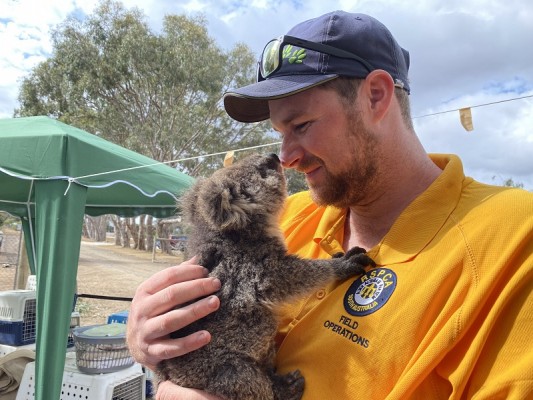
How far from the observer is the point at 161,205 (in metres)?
8.76

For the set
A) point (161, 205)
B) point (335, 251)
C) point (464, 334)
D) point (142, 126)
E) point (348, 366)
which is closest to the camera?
point (464, 334)

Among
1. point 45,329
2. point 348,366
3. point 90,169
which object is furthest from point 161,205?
point 348,366

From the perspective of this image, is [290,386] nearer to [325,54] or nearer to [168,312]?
[168,312]

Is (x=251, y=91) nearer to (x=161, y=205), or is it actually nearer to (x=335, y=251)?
(x=335, y=251)

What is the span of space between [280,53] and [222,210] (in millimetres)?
916

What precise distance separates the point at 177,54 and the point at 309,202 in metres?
22.7

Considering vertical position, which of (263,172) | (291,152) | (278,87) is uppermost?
(278,87)

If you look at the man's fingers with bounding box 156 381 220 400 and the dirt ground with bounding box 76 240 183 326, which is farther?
the dirt ground with bounding box 76 240 183 326

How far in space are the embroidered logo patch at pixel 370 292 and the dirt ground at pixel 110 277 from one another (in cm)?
1276

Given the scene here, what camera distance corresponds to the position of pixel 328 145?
1860 mm

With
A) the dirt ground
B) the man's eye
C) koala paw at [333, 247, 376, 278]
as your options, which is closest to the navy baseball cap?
the man's eye

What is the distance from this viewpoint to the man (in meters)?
1.32

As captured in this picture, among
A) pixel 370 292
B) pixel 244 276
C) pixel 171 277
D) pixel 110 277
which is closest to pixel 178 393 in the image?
pixel 171 277

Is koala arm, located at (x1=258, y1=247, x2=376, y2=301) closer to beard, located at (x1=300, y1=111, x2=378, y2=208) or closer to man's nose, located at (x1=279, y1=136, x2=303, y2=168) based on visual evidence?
beard, located at (x1=300, y1=111, x2=378, y2=208)
